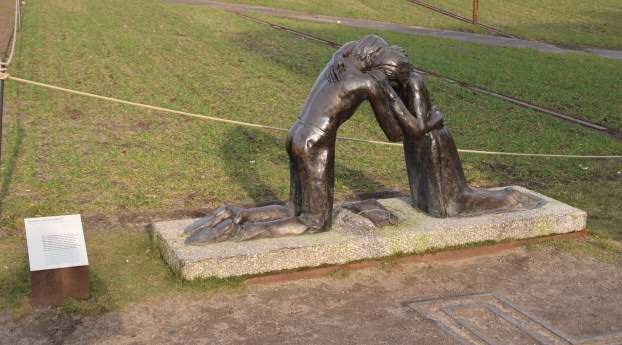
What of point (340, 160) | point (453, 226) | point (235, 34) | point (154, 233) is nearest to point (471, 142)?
point (340, 160)

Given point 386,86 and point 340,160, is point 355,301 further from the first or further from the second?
point 340,160

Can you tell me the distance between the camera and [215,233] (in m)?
6.77

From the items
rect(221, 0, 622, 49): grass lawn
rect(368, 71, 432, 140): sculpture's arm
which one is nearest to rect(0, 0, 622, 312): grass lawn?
rect(368, 71, 432, 140): sculpture's arm

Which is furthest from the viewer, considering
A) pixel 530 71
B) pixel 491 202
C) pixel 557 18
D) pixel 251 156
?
pixel 557 18

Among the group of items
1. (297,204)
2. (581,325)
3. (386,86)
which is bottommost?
(581,325)

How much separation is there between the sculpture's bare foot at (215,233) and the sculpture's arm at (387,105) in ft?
5.26

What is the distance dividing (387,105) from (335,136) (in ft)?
1.79

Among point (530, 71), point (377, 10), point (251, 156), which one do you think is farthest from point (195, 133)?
point (377, 10)

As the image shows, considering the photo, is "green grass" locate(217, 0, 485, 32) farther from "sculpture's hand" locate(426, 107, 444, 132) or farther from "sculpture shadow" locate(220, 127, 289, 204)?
"sculpture's hand" locate(426, 107, 444, 132)

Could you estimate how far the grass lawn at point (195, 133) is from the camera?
8312mm

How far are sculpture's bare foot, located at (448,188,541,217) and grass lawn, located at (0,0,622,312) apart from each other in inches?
Result: 40.6

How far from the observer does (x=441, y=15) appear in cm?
2898

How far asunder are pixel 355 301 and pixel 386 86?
75.9 inches

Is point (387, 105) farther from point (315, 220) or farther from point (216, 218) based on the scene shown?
point (216, 218)
